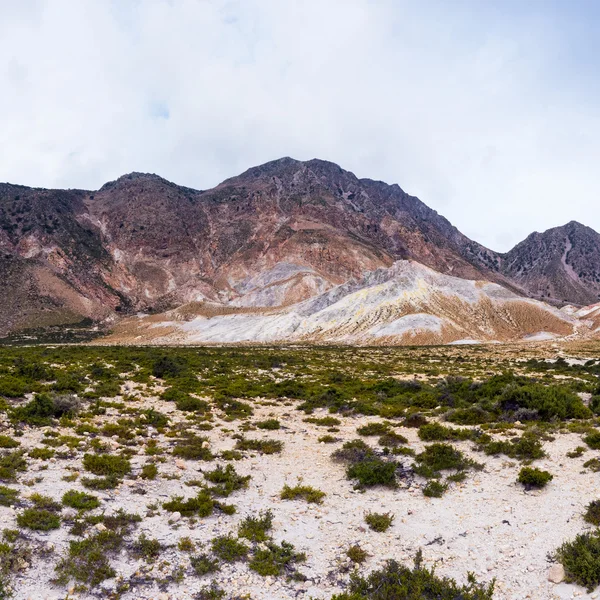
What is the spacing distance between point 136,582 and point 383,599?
416cm

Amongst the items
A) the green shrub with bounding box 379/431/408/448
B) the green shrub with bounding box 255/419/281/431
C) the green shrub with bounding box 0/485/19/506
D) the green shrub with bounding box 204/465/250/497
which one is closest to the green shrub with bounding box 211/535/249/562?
the green shrub with bounding box 204/465/250/497

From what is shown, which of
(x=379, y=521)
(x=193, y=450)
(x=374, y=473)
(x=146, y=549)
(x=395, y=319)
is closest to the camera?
(x=146, y=549)

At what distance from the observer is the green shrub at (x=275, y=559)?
25.3ft

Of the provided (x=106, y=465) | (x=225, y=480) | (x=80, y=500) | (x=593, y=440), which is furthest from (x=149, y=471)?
(x=593, y=440)

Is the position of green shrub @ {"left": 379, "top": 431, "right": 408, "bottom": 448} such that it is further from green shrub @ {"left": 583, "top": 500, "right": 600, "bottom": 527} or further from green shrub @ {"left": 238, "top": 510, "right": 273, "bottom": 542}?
green shrub @ {"left": 238, "top": 510, "right": 273, "bottom": 542}

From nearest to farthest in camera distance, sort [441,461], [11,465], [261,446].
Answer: [11,465]
[441,461]
[261,446]

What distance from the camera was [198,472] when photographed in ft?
39.5

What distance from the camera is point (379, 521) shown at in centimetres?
925

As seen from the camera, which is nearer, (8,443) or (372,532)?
(372,532)

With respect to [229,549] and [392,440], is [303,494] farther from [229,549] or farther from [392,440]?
[392,440]

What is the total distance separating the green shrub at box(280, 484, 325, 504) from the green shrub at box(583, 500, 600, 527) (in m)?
5.76

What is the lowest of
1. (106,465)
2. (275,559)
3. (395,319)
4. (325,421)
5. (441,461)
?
(275,559)

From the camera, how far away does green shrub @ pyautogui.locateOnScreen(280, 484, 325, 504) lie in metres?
10.5

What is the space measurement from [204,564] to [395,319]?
93379 millimetres
